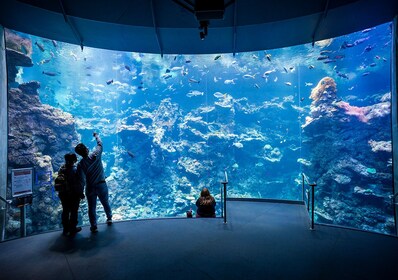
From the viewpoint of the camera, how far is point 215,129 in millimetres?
Result: 23656

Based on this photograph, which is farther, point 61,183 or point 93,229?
point 93,229

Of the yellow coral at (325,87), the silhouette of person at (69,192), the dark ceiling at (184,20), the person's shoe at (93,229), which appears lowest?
the person's shoe at (93,229)

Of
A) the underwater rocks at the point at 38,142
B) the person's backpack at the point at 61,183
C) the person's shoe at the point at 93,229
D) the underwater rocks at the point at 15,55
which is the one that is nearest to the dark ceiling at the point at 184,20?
the person's backpack at the point at 61,183

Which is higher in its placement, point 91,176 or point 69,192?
point 91,176

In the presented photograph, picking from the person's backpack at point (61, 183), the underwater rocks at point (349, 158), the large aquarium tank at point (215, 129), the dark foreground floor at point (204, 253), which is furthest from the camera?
the underwater rocks at point (349, 158)

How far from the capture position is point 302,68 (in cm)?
3098

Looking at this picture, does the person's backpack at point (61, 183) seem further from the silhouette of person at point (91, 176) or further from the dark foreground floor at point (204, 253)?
the dark foreground floor at point (204, 253)

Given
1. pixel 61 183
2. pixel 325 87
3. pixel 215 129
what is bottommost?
pixel 61 183

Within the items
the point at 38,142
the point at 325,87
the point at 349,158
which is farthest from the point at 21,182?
the point at 325,87

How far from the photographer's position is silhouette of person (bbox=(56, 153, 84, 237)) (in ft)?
11.4

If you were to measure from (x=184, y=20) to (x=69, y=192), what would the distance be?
424 cm

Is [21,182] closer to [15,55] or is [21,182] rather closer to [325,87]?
[15,55]

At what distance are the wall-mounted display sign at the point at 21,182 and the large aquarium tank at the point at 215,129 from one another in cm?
188

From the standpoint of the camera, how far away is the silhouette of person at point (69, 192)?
3.48m
